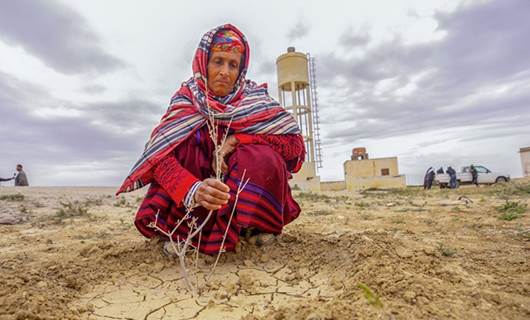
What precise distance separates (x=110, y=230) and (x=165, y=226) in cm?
176

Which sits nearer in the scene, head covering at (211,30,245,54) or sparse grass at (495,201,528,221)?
head covering at (211,30,245,54)

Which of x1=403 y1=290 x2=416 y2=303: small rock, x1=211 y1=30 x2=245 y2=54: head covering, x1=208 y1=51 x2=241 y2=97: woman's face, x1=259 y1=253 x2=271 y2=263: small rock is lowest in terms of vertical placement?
x1=403 y1=290 x2=416 y2=303: small rock

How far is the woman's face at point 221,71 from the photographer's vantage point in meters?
2.19

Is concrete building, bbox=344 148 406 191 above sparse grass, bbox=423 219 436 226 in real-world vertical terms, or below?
above

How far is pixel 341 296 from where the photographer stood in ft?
4.37

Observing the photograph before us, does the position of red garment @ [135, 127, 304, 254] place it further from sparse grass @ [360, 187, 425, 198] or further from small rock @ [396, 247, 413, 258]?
sparse grass @ [360, 187, 425, 198]

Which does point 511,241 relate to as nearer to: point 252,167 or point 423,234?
point 423,234

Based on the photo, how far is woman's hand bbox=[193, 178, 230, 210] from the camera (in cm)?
160

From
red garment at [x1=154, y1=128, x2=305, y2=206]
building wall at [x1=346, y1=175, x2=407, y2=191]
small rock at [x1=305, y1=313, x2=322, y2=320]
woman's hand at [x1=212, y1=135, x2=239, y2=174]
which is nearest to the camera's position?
small rock at [x1=305, y1=313, x2=322, y2=320]

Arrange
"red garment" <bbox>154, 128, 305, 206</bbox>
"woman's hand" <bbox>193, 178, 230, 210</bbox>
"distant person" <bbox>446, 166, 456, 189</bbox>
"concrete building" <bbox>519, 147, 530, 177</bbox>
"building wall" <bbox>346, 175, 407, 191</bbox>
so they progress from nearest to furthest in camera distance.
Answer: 1. "woman's hand" <bbox>193, 178, 230, 210</bbox>
2. "red garment" <bbox>154, 128, 305, 206</bbox>
3. "distant person" <bbox>446, 166, 456, 189</bbox>
4. "building wall" <bbox>346, 175, 407, 191</bbox>
5. "concrete building" <bbox>519, 147, 530, 177</bbox>

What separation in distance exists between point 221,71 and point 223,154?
0.54 metres

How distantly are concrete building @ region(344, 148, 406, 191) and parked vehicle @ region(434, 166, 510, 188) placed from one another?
208cm

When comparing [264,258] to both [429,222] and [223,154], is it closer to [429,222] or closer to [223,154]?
[223,154]

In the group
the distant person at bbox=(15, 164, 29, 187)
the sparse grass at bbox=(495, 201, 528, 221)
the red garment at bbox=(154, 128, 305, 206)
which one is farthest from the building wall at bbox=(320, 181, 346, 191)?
the red garment at bbox=(154, 128, 305, 206)
